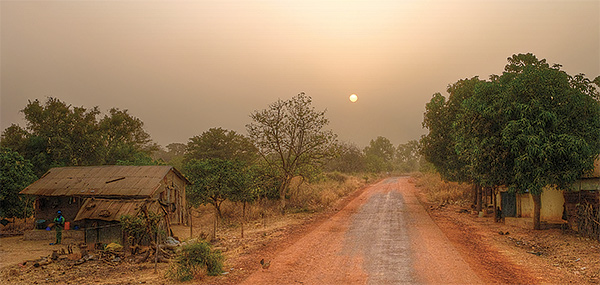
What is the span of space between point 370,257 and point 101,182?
647 inches

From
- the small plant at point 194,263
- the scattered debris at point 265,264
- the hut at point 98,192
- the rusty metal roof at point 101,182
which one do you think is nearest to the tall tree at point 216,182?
the hut at point 98,192

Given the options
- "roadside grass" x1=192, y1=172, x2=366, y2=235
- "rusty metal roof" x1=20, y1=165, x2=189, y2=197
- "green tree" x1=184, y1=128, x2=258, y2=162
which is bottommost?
"roadside grass" x1=192, y1=172, x2=366, y2=235

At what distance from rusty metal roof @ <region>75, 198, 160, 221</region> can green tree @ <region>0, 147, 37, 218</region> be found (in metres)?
7.97

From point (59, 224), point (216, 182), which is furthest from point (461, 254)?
point (59, 224)

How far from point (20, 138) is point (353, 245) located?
1204 inches

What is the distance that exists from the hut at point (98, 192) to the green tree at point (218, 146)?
1748 centimetres

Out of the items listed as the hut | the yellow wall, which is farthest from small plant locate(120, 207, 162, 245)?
the yellow wall

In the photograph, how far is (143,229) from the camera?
1470 cm

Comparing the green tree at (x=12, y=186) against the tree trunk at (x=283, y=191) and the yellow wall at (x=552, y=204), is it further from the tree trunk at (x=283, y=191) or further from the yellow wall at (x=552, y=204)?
the yellow wall at (x=552, y=204)

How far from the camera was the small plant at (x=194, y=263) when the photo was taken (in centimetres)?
1079

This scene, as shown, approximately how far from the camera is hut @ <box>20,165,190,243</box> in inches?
715

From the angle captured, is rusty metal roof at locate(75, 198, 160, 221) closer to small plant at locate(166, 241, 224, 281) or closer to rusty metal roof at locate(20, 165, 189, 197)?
rusty metal roof at locate(20, 165, 189, 197)

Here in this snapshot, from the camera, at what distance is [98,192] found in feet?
67.1

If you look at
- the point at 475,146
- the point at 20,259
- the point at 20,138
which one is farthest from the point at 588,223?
the point at 20,138
